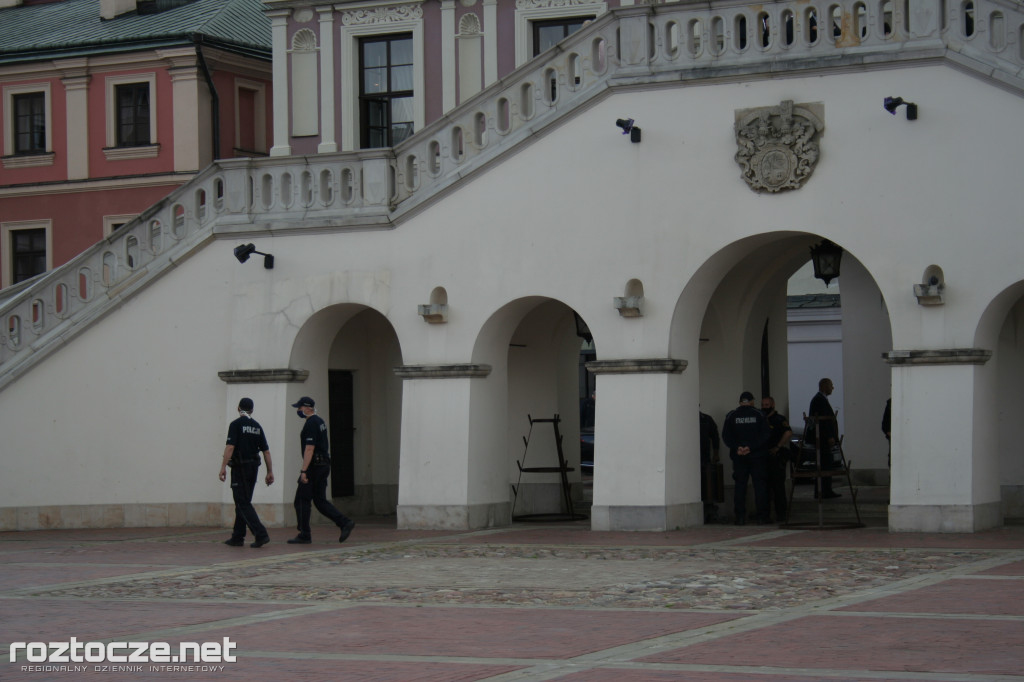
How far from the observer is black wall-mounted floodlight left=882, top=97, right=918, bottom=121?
18.9 m

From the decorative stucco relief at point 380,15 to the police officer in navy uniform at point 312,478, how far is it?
11070mm

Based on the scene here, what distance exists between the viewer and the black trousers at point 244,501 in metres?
18.9

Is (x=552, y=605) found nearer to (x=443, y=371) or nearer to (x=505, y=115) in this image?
(x=443, y=371)

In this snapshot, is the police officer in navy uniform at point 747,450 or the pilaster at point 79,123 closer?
the police officer in navy uniform at point 747,450

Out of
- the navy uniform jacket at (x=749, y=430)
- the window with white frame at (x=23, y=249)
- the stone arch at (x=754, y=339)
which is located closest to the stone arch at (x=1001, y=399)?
the stone arch at (x=754, y=339)

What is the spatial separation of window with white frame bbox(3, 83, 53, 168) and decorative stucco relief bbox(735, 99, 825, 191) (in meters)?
22.6

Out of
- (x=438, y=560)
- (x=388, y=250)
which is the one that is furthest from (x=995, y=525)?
(x=388, y=250)

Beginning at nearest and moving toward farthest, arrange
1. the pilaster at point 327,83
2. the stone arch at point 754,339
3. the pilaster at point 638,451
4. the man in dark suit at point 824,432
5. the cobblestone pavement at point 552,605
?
the cobblestone pavement at point 552,605 → the pilaster at point 638,451 → the stone arch at point 754,339 → the man in dark suit at point 824,432 → the pilaster at point 327,83

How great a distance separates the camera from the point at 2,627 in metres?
12.0

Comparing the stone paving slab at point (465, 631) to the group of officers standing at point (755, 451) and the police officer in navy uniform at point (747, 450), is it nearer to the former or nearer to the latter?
the group of officers standing at point (755, 451)

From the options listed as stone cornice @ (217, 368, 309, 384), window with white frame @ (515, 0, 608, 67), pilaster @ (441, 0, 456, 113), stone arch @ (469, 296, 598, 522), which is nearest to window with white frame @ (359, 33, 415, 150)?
pilaster @ (441, 0, 456, 113)

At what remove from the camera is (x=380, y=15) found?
28.6 meters

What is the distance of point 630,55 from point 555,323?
192 inches

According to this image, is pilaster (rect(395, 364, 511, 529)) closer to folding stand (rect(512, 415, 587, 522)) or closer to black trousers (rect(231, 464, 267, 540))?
folding stand (rect(512, 415, 587, 522))
